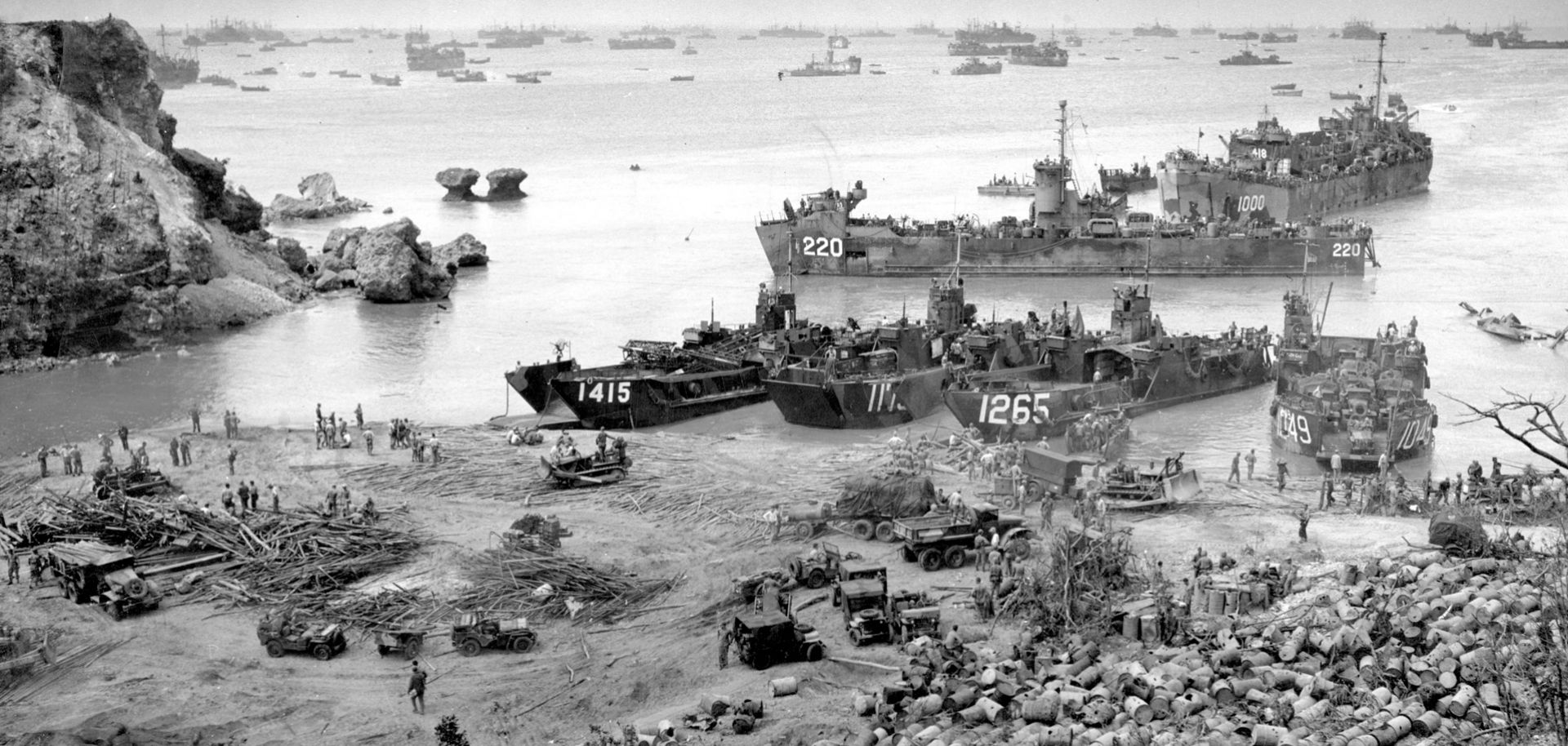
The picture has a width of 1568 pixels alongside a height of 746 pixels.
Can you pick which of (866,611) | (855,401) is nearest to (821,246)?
(855,401)

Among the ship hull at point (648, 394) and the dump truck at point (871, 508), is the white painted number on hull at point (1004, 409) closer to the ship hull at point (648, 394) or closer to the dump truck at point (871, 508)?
the ship hull at point (648, 394)

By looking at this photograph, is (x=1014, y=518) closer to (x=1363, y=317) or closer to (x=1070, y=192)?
(x=1363, y=317)

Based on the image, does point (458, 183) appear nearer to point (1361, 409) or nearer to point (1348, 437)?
point (1348, 437)

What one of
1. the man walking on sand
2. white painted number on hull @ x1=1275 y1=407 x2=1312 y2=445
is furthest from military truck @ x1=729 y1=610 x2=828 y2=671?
white painted number on hull @ x1=1275 y1=407 x2=1312 y2=445

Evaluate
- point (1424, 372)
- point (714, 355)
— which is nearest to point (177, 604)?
point (714, 355)

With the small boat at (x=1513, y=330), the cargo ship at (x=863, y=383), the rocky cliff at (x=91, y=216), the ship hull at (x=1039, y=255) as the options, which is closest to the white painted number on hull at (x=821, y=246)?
the ship hull at (x=1039, y=255)

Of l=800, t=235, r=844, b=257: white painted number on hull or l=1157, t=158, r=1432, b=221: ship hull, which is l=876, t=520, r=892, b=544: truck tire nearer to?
l=800, t=235, r=844, b=257: white painted number on hull
